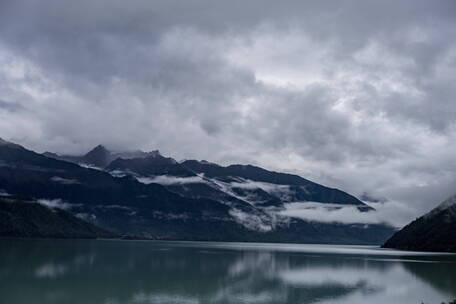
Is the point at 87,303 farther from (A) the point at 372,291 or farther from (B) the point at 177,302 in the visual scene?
(A) the point at 372,291

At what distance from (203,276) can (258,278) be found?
14512 millimetres

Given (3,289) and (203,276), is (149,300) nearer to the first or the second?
(3,289)

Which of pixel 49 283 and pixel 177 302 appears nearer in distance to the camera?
pixel 177 302

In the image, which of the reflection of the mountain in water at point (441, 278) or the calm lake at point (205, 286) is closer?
the calm lake at point (205, 286)

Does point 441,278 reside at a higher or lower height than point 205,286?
higher

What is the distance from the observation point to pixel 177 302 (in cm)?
8506

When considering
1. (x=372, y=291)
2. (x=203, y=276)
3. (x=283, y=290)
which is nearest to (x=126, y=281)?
(x=203, y=276)

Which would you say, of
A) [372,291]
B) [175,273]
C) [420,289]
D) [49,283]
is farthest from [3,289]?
[420,289]

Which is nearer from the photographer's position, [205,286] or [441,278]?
[205,286]

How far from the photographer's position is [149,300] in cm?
8594

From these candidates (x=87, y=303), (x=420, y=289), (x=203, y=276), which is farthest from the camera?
(x=203, y=276)

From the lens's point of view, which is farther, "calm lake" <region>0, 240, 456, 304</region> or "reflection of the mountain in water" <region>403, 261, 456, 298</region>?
"reflection of the mountain in water" <region>403, 261, 456, 298</region>

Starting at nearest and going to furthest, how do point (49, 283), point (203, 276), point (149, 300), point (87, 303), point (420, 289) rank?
point (87, 303), point (149, 300), point (49, 283), point (420, 289), point (203, 276)

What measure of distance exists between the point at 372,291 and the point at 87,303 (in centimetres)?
6005
